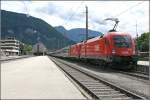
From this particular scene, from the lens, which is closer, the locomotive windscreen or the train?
the train

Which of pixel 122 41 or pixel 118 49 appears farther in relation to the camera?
pixel 122 41

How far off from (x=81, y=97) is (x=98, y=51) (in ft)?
65.8

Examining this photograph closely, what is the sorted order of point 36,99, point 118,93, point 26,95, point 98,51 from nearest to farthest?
1. point 36,99
2. point 26,95
3. point 118,93
4. point 98,51

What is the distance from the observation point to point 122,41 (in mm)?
29703

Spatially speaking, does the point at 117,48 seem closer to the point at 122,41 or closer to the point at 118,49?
the point at 118,49

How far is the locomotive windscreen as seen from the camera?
29472 mm

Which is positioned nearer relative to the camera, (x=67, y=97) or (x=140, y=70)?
(x=67, y=97)

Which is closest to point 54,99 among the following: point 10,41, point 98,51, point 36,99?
point 36,99

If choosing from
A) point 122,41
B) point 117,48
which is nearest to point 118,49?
point 117,48

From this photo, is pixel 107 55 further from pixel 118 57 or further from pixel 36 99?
pixel 36 99

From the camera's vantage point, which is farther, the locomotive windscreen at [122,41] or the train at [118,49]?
the locomotive windscreen at [122,41]

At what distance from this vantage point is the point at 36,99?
39.7ft

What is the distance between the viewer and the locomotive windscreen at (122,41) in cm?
2947

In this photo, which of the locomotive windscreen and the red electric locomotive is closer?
the red electric locomotive
